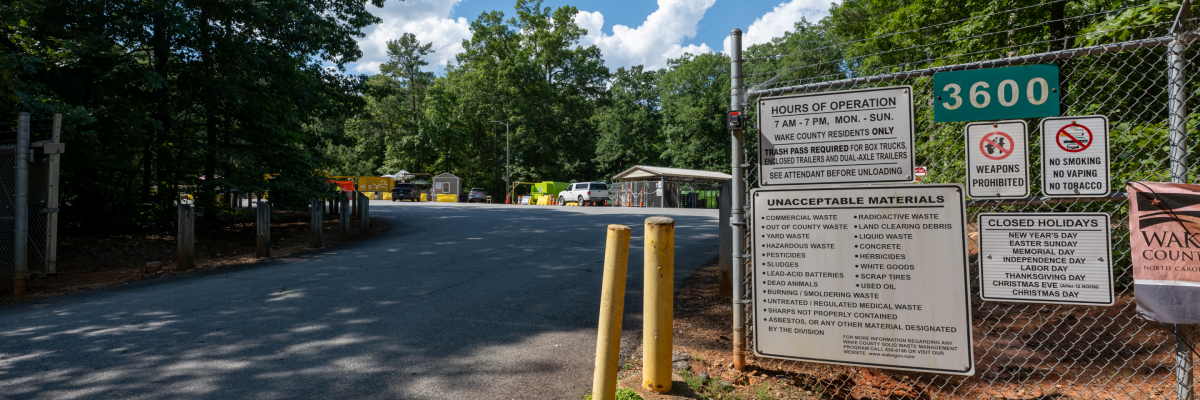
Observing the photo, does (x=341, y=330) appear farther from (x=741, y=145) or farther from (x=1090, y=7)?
(x=1090, y=7)

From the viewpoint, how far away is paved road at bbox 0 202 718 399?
3.78m

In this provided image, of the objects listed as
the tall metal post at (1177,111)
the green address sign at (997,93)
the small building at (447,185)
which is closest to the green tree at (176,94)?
the green address sign at (997,93)

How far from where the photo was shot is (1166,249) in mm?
2654

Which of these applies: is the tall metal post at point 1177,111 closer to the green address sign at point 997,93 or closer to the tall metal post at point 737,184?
the green address sign at point 997,93

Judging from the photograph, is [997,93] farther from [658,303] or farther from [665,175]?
[665,175]

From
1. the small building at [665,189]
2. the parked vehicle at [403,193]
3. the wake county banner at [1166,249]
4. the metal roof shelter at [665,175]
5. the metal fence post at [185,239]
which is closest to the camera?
the wake county banner at [1166,249]

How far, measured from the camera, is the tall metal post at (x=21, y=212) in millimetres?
7426

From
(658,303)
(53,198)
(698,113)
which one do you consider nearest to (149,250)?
(53,198)

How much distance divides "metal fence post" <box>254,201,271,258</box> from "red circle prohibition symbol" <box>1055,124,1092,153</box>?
11.0 meters

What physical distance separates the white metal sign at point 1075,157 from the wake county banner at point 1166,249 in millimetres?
146

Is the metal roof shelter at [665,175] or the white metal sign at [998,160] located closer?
the white metal sign at [998,160]

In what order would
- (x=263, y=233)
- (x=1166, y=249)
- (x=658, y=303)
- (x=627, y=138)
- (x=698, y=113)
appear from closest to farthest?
(x=1166, y=249), (x=658, y=303), (x=263, y=233), (x=698, y=113), (x=627, y=138)

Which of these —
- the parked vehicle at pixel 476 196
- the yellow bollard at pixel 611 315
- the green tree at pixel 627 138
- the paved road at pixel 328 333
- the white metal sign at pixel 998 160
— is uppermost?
the green tree at pixel 627 138

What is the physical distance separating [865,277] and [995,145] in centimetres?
88
